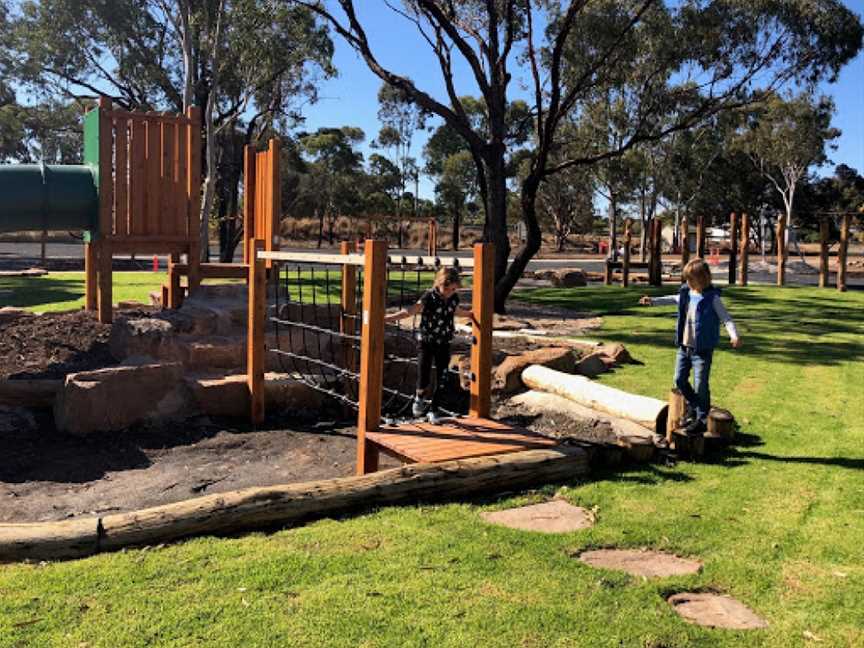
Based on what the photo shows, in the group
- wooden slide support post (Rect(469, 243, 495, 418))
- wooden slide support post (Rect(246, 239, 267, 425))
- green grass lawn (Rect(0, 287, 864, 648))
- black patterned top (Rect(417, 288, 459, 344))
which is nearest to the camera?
green grass lawn (Rect(0, 287, 864, 648))

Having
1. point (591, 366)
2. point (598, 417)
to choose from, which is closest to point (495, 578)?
point (598, 417)

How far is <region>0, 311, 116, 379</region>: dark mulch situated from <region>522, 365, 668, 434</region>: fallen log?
446 centimetres

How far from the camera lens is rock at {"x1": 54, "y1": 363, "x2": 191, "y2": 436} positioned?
292 inches

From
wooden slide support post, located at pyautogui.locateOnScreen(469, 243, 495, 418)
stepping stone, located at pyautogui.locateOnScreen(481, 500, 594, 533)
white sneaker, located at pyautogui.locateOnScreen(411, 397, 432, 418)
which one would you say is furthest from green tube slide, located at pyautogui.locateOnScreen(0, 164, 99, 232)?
stepping stone, located at pyautogui.locateOnScreen(481, 500, 594, 533)

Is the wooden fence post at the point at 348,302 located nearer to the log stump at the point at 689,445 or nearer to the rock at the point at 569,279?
the log stump at the point at 689,445

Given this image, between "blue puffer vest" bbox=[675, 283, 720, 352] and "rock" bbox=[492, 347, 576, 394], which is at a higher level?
"blue puffer vest" bbox=[675, 283, 720, 352]

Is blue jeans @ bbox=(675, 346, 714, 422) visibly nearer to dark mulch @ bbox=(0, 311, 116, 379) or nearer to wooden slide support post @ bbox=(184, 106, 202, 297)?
dark mulch @ bbox=(0, 311, 116, 379)

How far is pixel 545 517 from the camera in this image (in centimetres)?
484

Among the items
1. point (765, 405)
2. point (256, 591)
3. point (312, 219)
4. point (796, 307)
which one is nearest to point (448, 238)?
point (312, 219)

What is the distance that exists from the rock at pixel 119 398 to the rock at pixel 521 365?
314 centimetres

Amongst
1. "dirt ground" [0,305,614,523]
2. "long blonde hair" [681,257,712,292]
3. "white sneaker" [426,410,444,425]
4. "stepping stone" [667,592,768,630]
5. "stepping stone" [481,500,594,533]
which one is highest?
"long blonde hair" [681,257,712,292]

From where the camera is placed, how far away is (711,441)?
20.4ft

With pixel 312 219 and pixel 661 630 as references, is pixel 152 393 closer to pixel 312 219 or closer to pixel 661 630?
pixel 661 630

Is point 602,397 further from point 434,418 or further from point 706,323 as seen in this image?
point 434,418
